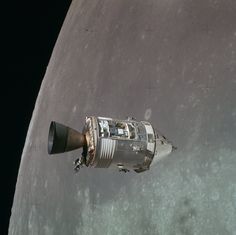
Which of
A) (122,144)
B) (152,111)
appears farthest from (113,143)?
(152,111)

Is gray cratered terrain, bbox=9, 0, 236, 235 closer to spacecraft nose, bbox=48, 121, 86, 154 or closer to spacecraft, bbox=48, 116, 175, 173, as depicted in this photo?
spacecraft, bbox=48, 116, 175, 173

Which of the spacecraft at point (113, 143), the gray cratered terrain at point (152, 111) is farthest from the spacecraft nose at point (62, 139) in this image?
the gray cratered terrain at point (152, 111)

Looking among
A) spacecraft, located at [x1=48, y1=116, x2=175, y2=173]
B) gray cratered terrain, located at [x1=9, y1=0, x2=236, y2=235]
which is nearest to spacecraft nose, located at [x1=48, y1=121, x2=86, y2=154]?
spacecraft, located at [x1=48, y1=116, x2=175, y2=173]

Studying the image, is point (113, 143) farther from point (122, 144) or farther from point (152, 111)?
point (152, 111)

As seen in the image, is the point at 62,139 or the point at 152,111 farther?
the point at 152,111

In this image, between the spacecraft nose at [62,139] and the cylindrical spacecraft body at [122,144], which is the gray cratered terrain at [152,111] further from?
the spacecraft nose at [62,139]
